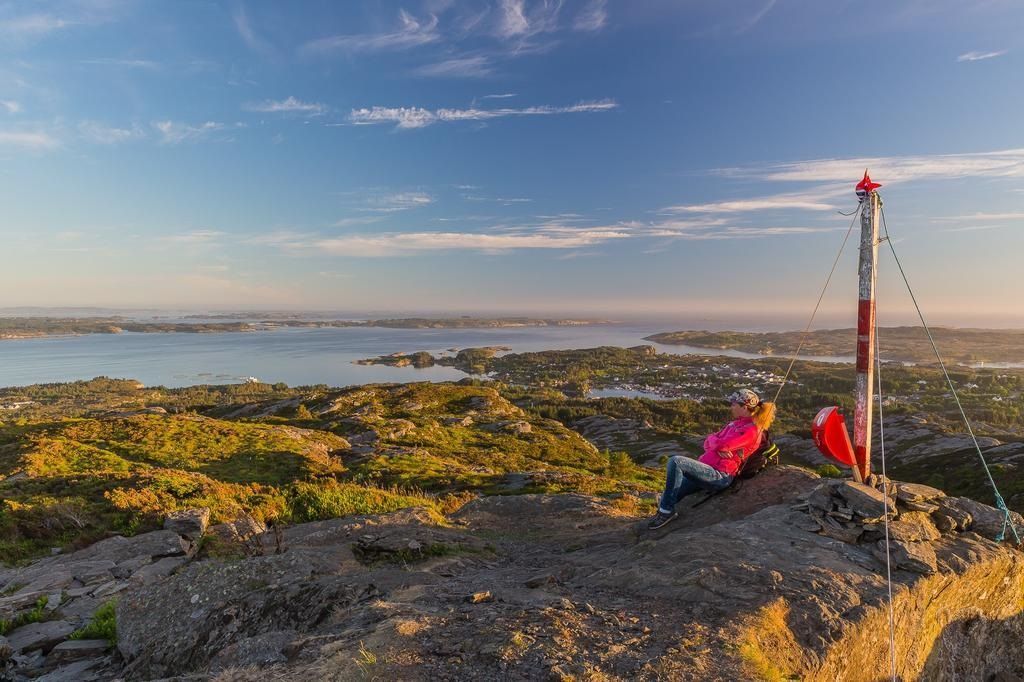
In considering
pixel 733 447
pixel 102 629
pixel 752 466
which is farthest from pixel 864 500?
pixel 102 629

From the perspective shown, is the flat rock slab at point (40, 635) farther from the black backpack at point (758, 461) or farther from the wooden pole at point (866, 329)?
the wooden pole at point (866, 329)

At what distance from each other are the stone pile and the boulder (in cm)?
1619

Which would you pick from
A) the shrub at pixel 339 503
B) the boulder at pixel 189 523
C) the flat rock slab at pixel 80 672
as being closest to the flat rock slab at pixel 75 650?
the flat rock slab at pixel 80 672

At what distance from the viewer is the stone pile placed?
741 cm

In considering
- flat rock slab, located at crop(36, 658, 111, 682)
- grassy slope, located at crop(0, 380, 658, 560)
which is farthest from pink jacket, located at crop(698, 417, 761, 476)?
flat rock slab, located at crop(36, 658, 111, 682)

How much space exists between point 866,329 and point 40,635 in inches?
667

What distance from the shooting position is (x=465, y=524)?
49.3 feet

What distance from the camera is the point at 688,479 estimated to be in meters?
10.4

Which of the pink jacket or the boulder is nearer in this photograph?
the pink jacket

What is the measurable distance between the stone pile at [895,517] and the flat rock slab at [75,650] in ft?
42.7

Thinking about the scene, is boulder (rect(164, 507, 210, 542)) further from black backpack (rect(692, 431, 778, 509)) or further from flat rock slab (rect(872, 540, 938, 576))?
flat rock slab (rect(872, 540, 938, 576))

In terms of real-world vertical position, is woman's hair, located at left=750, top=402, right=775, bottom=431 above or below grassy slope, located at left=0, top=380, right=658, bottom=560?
above

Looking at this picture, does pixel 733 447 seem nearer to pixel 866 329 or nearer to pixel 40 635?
pixel 866 329

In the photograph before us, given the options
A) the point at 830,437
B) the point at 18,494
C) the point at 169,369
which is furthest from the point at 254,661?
the point at 169,369
